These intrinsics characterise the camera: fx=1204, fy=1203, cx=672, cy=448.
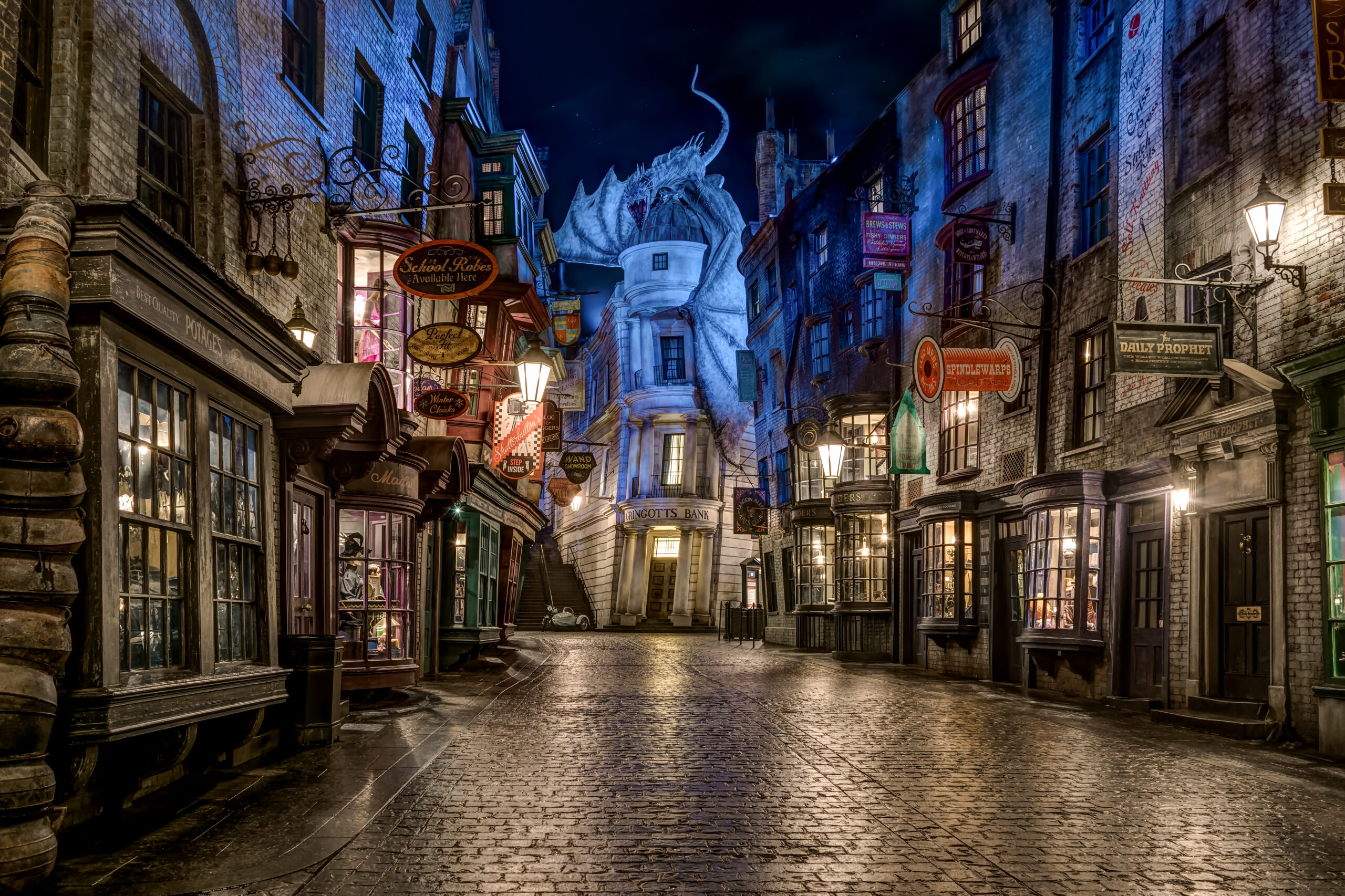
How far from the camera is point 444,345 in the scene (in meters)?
15.4

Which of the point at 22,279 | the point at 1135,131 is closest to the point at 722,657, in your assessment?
the point at 1135,131

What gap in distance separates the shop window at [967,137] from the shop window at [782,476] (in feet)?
39.3

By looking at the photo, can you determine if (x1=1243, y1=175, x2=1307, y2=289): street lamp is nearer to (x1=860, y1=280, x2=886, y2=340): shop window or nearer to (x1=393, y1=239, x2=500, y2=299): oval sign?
(x1=393, y1=239, x2=500, y2=299): oval sign

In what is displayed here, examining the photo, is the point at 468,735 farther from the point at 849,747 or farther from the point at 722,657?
the point at 722,657

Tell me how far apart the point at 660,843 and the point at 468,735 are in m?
5.33

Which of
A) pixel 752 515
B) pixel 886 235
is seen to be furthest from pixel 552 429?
pixel 886 235

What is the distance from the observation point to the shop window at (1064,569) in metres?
17.3

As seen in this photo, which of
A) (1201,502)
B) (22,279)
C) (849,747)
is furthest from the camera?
(1201,502)

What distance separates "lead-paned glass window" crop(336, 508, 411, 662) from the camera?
592 inches

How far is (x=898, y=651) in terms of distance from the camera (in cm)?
2641

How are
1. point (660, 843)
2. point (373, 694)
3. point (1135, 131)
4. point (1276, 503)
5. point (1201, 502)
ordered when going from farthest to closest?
1. point (1135, 131)
2. point (373, 694)
3. point (1201, 502)
4. point (1276, 503)
5. point (660, 843)

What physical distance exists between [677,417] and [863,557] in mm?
25758

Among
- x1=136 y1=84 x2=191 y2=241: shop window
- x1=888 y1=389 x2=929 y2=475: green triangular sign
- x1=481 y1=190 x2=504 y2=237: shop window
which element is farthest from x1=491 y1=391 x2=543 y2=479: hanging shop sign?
x1=136 y1=84 x2=191 y2=241: shop window

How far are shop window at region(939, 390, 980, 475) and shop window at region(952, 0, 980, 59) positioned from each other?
274 inches
